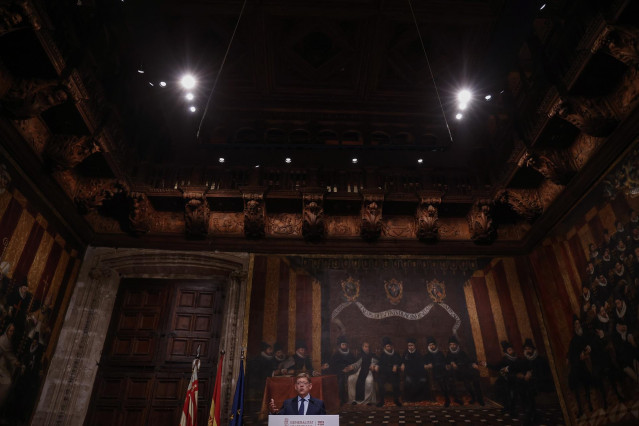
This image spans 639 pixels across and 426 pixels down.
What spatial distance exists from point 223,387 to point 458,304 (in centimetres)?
460

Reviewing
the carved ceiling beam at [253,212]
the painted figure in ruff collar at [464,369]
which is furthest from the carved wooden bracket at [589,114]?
the carved ceiling beam at [253,212]

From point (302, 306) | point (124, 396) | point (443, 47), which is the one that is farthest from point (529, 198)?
point (124, 396)

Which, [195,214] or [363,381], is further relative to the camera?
[195,214]

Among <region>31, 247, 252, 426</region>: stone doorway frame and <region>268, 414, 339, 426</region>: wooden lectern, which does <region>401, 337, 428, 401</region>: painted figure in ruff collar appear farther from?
<region>31, 247, 252, 426</region>: stone doorway frame

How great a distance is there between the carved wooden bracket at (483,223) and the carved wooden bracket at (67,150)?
290 inches

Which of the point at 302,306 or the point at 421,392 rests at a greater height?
the point at 302,306

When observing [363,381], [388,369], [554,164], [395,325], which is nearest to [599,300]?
[554,164]

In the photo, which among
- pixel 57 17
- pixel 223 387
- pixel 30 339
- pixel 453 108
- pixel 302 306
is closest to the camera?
pixel 57 17

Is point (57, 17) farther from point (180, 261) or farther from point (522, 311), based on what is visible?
point (522, 311)

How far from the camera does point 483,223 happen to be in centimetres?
857

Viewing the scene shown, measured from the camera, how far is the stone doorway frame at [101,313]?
6.86 m

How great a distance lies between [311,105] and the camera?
10.4 m

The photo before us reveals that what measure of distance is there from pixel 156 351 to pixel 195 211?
8.96ft

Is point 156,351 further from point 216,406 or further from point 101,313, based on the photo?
point 216,406
